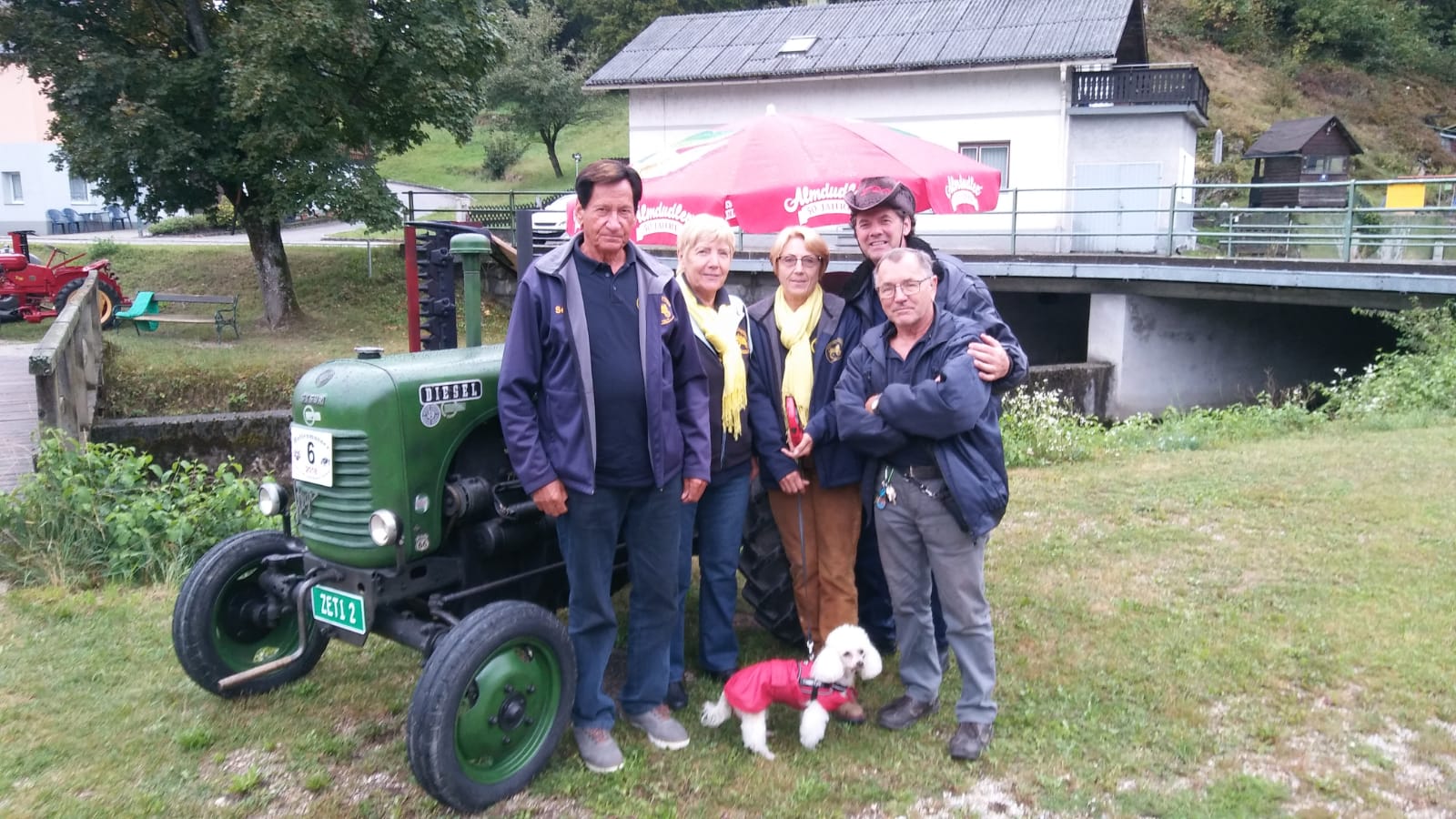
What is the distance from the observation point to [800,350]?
151 inches

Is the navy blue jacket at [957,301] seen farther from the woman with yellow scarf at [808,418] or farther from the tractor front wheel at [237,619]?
the tractor front wheel at [237,619]

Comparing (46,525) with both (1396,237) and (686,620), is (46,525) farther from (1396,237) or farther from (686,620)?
(1396,237)

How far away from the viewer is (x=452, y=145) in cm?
4594

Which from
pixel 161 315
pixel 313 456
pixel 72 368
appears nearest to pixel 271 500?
pixel 313 456

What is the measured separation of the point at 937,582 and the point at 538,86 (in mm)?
38307

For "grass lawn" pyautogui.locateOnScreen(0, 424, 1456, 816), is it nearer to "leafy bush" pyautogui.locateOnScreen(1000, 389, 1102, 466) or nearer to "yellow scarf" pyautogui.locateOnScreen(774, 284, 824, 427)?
"yellow scarf" pyautogui.locateOnScreen(774, 284, 824, 427)

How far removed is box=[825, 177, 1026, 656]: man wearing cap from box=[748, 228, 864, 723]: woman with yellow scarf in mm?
107

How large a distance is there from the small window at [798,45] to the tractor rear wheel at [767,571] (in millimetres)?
19821

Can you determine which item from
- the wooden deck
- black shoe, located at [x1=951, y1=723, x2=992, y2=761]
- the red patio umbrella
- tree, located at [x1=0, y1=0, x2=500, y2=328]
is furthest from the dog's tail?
tree, located at [x1=0, y1=0, x2=500, y2=328]

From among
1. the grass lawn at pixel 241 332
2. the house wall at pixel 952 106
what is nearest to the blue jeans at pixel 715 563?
the grass lawn at pixel 241 332

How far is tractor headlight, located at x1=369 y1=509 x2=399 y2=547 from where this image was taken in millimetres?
3168

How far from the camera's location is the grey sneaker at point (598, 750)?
335 centimetres

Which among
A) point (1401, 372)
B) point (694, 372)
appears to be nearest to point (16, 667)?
point (694, 372)

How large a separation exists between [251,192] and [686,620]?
14019 millimetres
